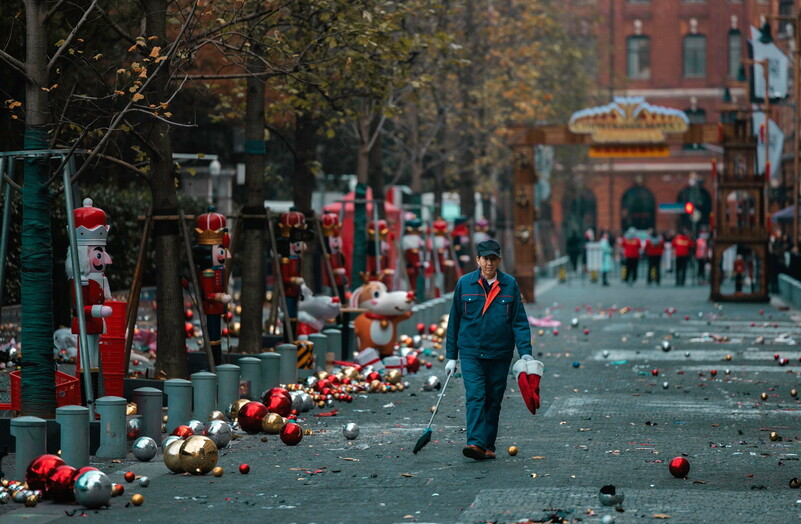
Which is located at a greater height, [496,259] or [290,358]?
[496,259]

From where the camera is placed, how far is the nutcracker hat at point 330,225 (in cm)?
2097

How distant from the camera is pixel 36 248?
1158 cm

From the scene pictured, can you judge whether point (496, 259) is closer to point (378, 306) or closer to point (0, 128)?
point (378, 306)

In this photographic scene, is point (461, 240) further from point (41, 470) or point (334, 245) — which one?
point (41, 470)

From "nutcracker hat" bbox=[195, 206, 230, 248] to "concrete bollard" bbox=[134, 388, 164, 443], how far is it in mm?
3595

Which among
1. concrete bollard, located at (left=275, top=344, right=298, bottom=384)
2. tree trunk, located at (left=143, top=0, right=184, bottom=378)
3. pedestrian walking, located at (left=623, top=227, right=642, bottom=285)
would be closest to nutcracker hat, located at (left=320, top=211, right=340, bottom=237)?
concrete bollard, located at (left=275, top=344, right=298, bottom=384)

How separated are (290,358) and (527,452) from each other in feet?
16.2

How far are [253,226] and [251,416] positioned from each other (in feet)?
17.6

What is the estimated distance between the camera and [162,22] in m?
14.8

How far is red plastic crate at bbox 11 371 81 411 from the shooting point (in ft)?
39.5

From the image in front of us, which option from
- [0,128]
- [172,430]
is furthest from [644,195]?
[172,430]

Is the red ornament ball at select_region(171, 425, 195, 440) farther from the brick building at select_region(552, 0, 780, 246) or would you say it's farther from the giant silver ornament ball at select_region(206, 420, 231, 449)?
the brick building at select_region(552, 0, 780, 246)

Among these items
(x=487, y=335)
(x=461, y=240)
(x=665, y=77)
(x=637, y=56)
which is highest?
(x=637, y=56)

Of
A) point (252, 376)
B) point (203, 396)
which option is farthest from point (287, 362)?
point (203, 396)
